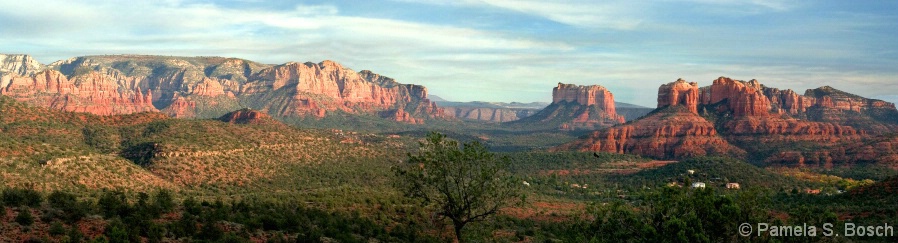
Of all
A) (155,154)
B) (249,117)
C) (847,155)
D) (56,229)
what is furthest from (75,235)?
(847,155)

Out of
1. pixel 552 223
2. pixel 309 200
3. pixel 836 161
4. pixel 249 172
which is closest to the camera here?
pixel 309 200

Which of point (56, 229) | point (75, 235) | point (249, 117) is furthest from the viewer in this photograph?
point (249, 117)

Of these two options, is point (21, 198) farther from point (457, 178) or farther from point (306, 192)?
point (306, 192)

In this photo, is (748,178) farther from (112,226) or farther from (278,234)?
(112,226)

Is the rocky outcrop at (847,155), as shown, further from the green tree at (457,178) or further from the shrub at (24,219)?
the shrub at (24,219)

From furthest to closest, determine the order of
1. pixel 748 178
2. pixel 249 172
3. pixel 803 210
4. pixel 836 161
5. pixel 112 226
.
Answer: pixel 836 161 < pixel 748 178 < pixel 249 172 < pixel 803 210 < pixel 112 226

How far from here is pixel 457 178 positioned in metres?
45.6

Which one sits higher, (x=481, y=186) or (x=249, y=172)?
(x=481, y=186)

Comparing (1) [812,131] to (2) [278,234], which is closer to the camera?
(2) [278,234]

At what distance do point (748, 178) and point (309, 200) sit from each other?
97.5 m

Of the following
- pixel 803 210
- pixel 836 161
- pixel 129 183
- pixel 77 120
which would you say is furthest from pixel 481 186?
pixel 836 161

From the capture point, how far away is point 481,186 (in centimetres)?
4522

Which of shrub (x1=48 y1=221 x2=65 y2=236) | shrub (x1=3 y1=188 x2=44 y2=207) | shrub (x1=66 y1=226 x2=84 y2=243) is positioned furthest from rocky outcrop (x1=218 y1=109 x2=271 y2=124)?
shrub (x1=66 y1=226 x2=84 y2=243)

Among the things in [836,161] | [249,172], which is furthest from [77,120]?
[836,161]
